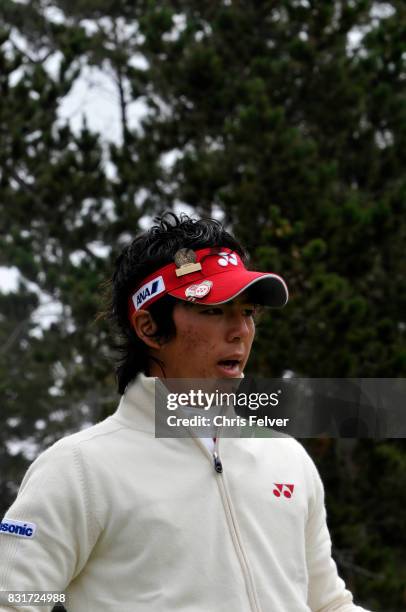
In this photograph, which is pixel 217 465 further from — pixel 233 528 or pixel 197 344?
pixel 197 344

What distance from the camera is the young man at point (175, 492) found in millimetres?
1782

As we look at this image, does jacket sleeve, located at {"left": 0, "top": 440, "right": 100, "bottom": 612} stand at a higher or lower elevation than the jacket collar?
lower

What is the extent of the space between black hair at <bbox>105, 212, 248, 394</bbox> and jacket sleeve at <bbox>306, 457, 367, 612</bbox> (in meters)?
0.44

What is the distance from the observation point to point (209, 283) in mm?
1978

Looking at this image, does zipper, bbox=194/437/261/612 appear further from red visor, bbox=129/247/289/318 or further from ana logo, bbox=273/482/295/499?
red visor, bbox=129/247/289/318

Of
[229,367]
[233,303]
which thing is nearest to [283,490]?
[229,367]

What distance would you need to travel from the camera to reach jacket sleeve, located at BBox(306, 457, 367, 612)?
2062mm

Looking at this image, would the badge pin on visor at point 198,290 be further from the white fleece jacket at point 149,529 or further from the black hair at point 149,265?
the white fleece jacket at point 149,529

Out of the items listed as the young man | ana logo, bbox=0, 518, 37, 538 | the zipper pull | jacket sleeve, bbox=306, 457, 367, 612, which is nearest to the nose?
the young man

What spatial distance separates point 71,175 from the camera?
10.3 metres

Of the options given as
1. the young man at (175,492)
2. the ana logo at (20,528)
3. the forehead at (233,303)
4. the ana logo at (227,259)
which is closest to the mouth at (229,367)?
the young man at (175,492)

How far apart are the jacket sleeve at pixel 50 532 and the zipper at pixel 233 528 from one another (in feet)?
0.80

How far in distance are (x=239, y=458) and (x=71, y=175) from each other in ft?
28.0

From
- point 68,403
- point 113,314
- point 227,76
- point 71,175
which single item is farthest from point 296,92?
point 113,314
